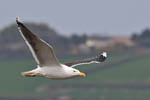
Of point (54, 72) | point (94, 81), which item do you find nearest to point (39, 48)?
point (54, 72)

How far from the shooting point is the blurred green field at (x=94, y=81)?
357 feet

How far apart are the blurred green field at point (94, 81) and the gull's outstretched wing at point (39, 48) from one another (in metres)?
80.7

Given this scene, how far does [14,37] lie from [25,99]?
202 feet

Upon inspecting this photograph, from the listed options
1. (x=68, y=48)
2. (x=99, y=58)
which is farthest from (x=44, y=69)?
(x=68, y=48)

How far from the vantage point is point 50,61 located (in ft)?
74.1

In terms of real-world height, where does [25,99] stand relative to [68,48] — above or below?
below

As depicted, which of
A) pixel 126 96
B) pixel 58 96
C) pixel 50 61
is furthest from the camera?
pixel 58 96

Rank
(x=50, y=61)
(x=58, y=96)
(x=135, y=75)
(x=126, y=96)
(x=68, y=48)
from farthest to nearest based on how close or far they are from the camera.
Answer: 1. (x=68, y=48)
2. (x=135, y=75)
3. (x=58, y=96)
4. (x=126, y=96)
5. (x=50, y=61)

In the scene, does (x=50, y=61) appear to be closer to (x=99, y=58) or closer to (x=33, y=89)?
(x=99, y=58)

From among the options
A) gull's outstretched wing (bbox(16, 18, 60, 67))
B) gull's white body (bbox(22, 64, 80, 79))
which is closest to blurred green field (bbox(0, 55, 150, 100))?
gull's white body (bbox(22, 64, 80, 79))

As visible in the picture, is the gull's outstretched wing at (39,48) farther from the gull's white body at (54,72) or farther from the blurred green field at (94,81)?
the blurred green field at (94,81)

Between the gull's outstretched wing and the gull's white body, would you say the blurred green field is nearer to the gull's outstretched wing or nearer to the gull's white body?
the gull's white body

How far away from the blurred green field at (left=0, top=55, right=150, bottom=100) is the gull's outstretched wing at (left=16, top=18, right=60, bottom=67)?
265 ft

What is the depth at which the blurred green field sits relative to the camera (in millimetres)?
108938
